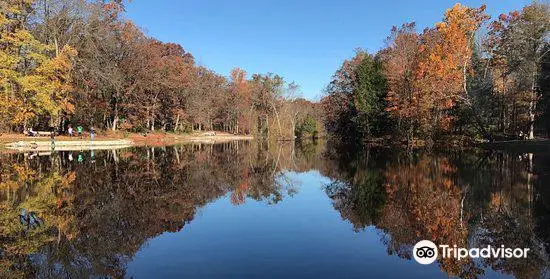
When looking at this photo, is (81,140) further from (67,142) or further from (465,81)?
(465,81)

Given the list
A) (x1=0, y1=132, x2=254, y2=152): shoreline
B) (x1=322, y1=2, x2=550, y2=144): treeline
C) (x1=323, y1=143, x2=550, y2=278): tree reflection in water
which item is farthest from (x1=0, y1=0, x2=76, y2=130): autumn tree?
(x1=322, y1=2, x2=550, y2=144): treeline

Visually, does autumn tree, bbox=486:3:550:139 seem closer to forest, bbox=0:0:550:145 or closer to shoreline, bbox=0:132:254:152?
forest, bbox=0:0:550:145

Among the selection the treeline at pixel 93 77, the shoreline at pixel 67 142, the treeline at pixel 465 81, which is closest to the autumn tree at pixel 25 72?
the treeline at pixel 93 77

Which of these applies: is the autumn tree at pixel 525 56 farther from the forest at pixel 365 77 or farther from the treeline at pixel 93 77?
the treeline at pixel 93 77

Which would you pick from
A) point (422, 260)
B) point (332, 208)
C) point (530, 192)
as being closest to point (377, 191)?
point (332, 208)

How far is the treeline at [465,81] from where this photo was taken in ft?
115

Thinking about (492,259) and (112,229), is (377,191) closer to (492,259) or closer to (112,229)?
(492,259)

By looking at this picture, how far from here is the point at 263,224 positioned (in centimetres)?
1060

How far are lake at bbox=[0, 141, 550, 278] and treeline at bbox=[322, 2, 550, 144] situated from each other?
63.8ft

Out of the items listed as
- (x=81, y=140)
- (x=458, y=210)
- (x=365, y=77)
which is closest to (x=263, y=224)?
(x=458, y=210)

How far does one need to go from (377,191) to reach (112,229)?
9017mm

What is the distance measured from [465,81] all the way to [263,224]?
103 ft

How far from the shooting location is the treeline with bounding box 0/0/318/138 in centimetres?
3634

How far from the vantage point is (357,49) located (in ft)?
189
